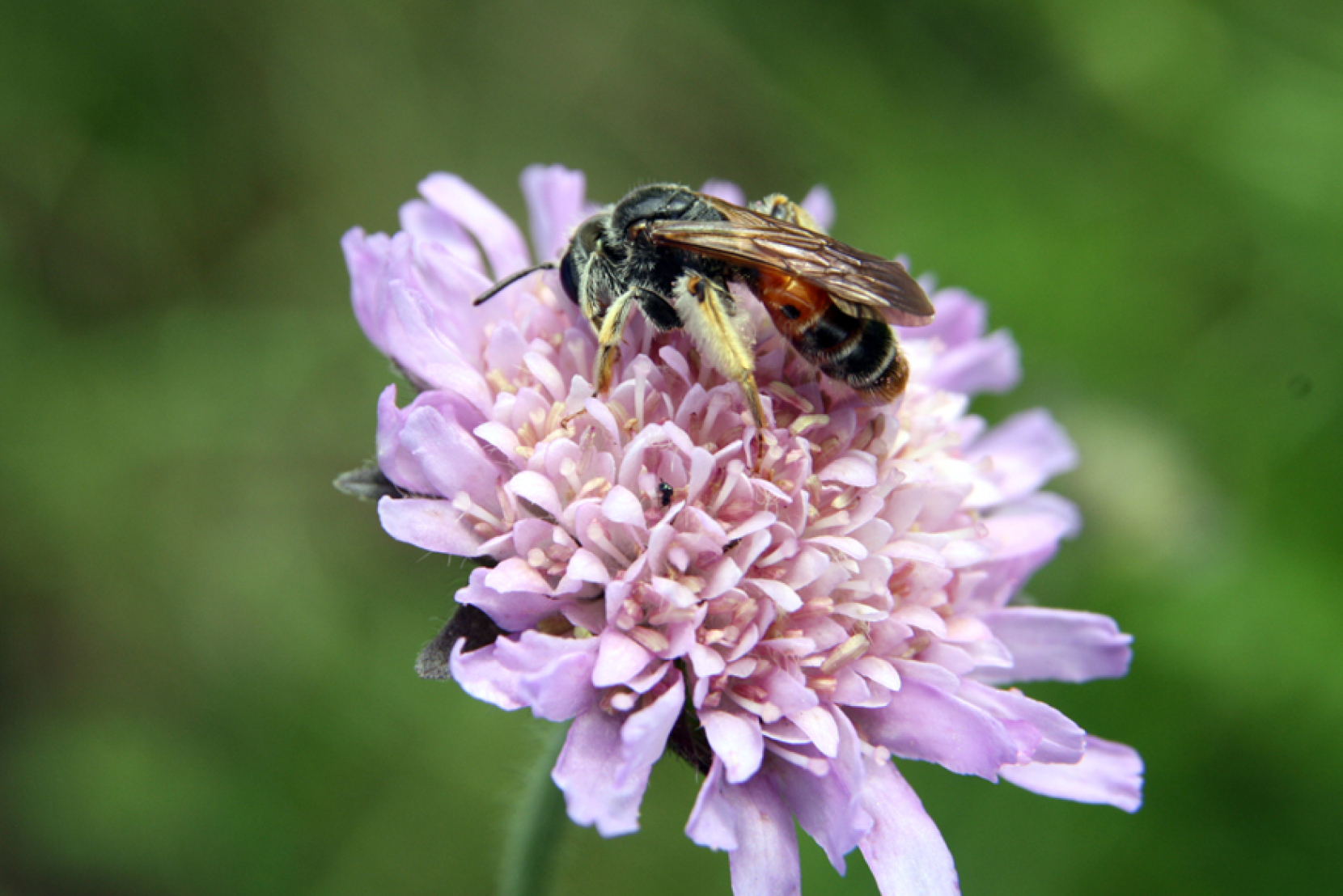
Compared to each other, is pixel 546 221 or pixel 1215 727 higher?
pixel 546 221

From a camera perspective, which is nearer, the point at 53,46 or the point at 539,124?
the point at 53,46

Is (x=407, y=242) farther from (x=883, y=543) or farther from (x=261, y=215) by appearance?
(x=261, y=215)

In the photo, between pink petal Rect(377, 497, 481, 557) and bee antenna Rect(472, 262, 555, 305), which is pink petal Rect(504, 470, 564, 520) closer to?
pink petal Rect(377, 497, 481, 557)

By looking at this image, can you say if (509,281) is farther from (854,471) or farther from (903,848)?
(903,848)

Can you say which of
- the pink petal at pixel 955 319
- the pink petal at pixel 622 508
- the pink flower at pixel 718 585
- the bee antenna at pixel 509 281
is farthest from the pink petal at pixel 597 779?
the pink petal at pixel 955 319

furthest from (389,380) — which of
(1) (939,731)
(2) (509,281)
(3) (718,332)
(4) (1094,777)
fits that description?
(4) (1094,777)

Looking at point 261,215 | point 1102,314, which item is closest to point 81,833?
point 261,215
